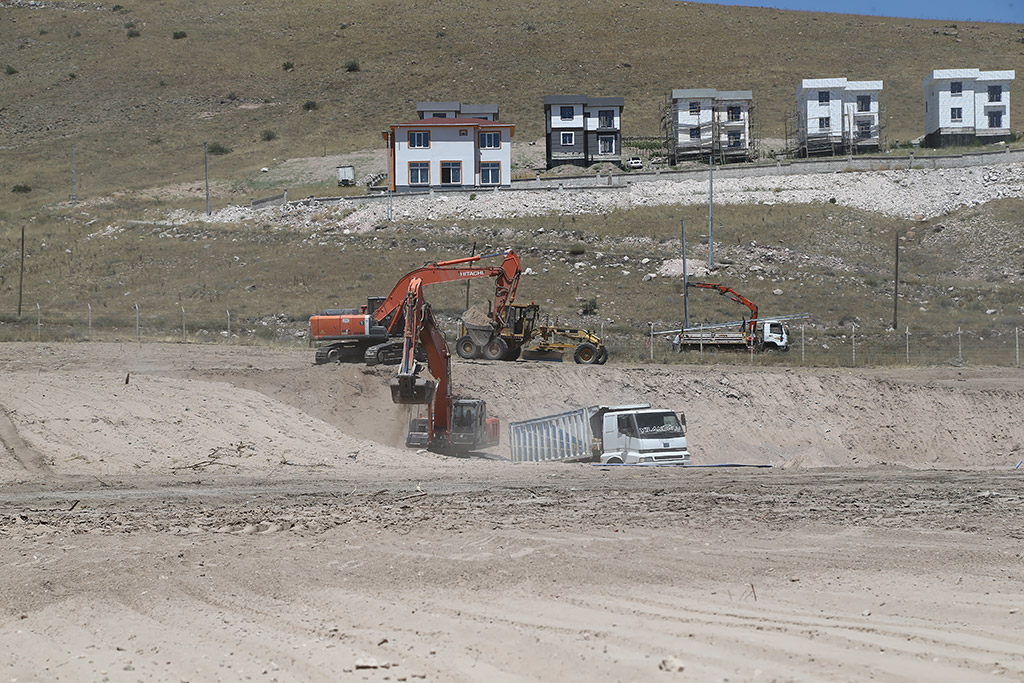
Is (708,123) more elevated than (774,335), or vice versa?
(708,123)

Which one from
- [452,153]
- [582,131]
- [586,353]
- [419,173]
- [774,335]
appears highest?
[582,131]

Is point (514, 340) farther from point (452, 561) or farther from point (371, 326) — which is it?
point (452, 561)

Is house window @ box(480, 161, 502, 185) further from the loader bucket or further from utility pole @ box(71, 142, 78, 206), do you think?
the loader bucket

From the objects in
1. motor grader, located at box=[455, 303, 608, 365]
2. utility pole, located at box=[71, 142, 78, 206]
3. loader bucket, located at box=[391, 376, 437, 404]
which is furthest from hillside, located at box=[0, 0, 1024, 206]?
loader bucket, located at box=[391, 376, 437, 404]

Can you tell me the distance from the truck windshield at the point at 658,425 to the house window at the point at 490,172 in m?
60.8

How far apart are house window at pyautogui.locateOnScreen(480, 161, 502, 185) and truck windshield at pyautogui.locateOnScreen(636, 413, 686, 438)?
60.8 m

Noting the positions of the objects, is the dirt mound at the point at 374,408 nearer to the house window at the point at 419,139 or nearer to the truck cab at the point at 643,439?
the truck cab at the point at 643,439

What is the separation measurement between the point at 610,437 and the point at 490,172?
61.2 metres

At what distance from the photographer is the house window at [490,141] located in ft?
279

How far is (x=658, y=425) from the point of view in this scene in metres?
26.2

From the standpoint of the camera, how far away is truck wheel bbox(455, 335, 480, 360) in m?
38.6

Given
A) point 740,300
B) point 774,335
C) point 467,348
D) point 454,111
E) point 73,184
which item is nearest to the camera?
point 467,348

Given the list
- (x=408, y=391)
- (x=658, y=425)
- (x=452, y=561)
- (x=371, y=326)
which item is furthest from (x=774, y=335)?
(x=452, y=561)

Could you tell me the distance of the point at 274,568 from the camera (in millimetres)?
12742
